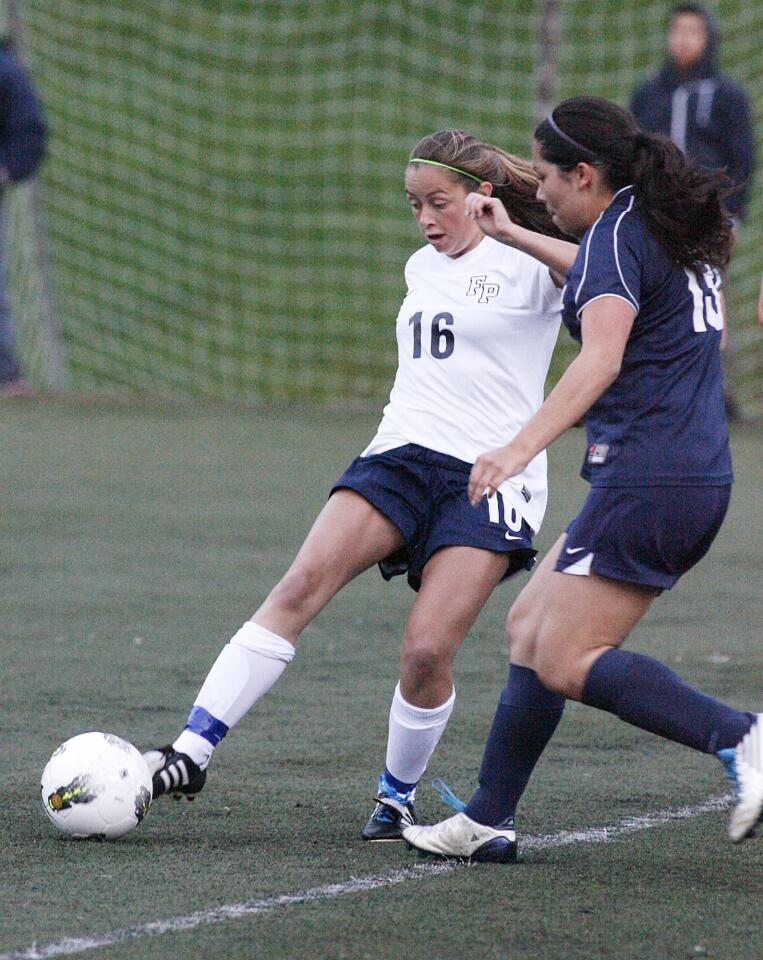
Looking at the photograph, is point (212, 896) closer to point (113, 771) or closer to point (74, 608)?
point (113, 771)

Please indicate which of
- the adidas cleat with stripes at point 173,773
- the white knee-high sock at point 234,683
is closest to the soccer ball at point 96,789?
the adidas cleat with stripes at point 173,773

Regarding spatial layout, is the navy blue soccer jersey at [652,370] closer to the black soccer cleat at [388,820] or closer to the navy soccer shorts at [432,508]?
the navy soccer shorts at [432,508]

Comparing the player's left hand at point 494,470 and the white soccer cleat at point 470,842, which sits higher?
the player's left hand at point 494,470

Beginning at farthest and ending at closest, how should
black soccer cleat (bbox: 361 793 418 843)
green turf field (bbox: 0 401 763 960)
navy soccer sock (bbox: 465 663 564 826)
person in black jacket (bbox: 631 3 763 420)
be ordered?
person in black jacket (bbox: 631 3 763 420) < black soccer cleat (bbox: 361 793 418 843) < navy soccer sock (bbox: 465 663 564 826) < green turf field (bbox: 0 401 763 960)

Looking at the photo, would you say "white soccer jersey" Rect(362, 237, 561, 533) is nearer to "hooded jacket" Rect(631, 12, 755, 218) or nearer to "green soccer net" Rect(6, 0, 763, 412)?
"hooded jacket" Rect(631, 12, 755, 218)

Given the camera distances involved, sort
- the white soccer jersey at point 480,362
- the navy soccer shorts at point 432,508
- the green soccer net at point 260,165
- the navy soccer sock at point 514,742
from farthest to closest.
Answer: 1. the green soccer net at point 260,165
2. the white soccer jersey at point 480,362
3. the navy soccer shorts at point 432,508
4. the navy soccer sock at point 514,742

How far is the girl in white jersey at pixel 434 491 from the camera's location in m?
4.51

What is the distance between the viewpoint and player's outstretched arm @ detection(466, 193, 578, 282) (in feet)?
14.2

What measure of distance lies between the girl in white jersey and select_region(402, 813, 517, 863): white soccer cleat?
0.20 m

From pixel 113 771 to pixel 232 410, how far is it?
9.54 metres

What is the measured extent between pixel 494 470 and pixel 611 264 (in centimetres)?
50

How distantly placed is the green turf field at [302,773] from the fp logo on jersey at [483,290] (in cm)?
133

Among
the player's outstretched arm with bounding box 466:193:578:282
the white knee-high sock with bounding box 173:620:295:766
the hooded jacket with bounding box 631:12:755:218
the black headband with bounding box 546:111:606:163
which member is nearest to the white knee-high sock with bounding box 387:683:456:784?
the white knee-high sock with bounding box 173:620:295:766

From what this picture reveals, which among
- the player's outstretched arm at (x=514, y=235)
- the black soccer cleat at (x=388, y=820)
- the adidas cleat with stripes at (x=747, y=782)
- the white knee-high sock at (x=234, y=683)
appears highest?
the player's outstretched arm at (x=514, y=235)
